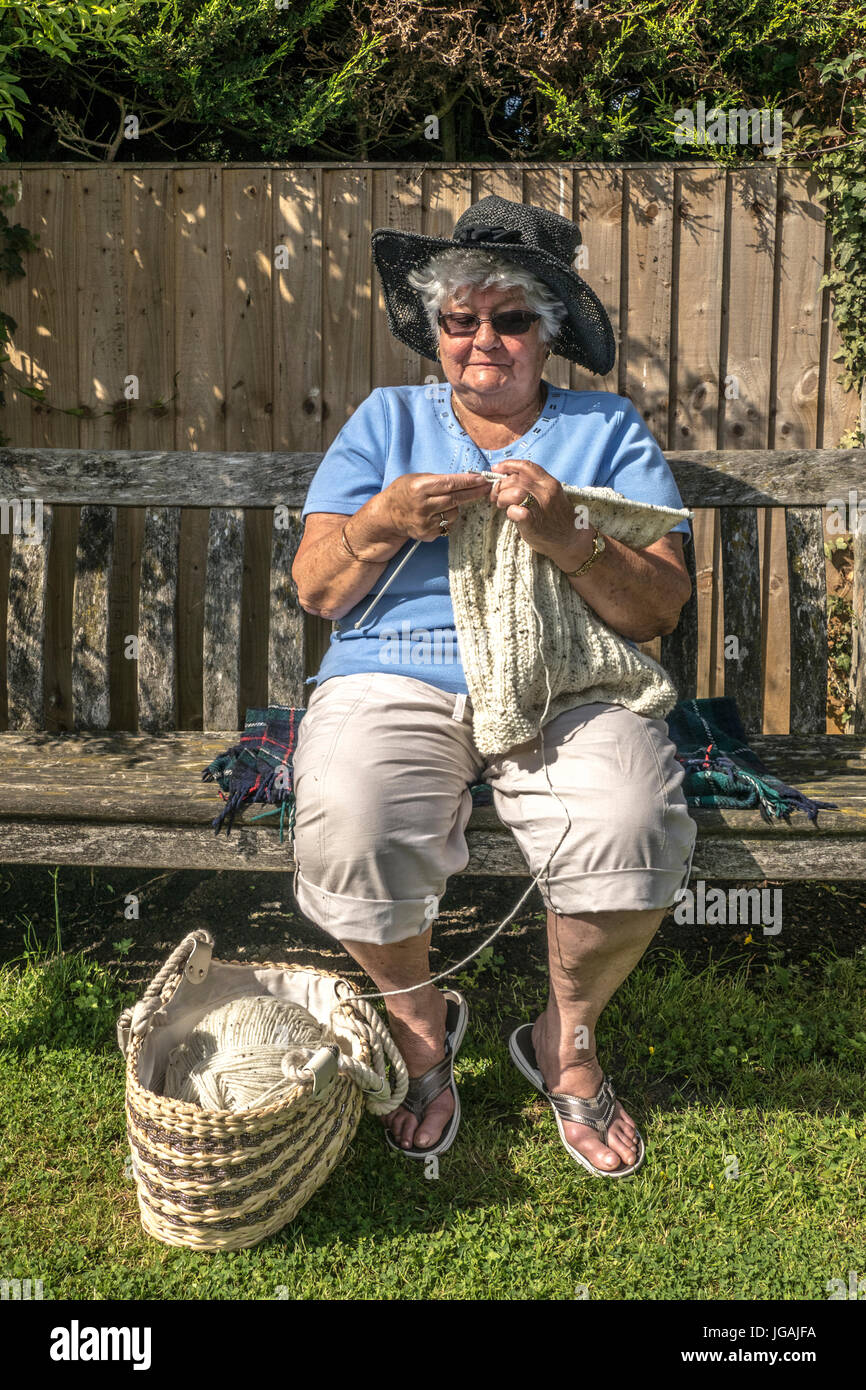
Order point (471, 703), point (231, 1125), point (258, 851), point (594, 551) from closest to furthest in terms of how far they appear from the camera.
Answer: point (231, 1125) < point (594, 551) < point (471, 703) < point (258, 851)

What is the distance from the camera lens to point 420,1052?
2.39 meters

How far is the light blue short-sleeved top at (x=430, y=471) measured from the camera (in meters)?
2.47

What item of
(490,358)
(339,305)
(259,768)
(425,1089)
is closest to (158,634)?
(259,768)

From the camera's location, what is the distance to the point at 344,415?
3834 millimetres

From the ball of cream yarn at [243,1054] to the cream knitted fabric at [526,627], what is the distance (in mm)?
687

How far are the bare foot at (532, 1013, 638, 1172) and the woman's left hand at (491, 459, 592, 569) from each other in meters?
1.07

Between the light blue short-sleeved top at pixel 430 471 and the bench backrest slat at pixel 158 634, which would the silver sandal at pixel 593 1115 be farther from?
the bench backrest slat at pixel 158 634

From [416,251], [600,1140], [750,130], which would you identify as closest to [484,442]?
[416,251]

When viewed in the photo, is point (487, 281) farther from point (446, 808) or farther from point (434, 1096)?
point (434, 1096)

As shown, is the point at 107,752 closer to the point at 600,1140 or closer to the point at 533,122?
the point at 600,1140

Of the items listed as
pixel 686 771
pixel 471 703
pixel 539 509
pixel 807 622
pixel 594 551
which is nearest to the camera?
pixel 539 509

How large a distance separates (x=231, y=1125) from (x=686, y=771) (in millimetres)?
1305

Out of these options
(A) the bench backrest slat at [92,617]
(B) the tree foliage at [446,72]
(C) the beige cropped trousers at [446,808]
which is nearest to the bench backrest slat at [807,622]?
(C) the beige cropped trousers at [446,808]

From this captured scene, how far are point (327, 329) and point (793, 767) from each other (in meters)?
2.15
